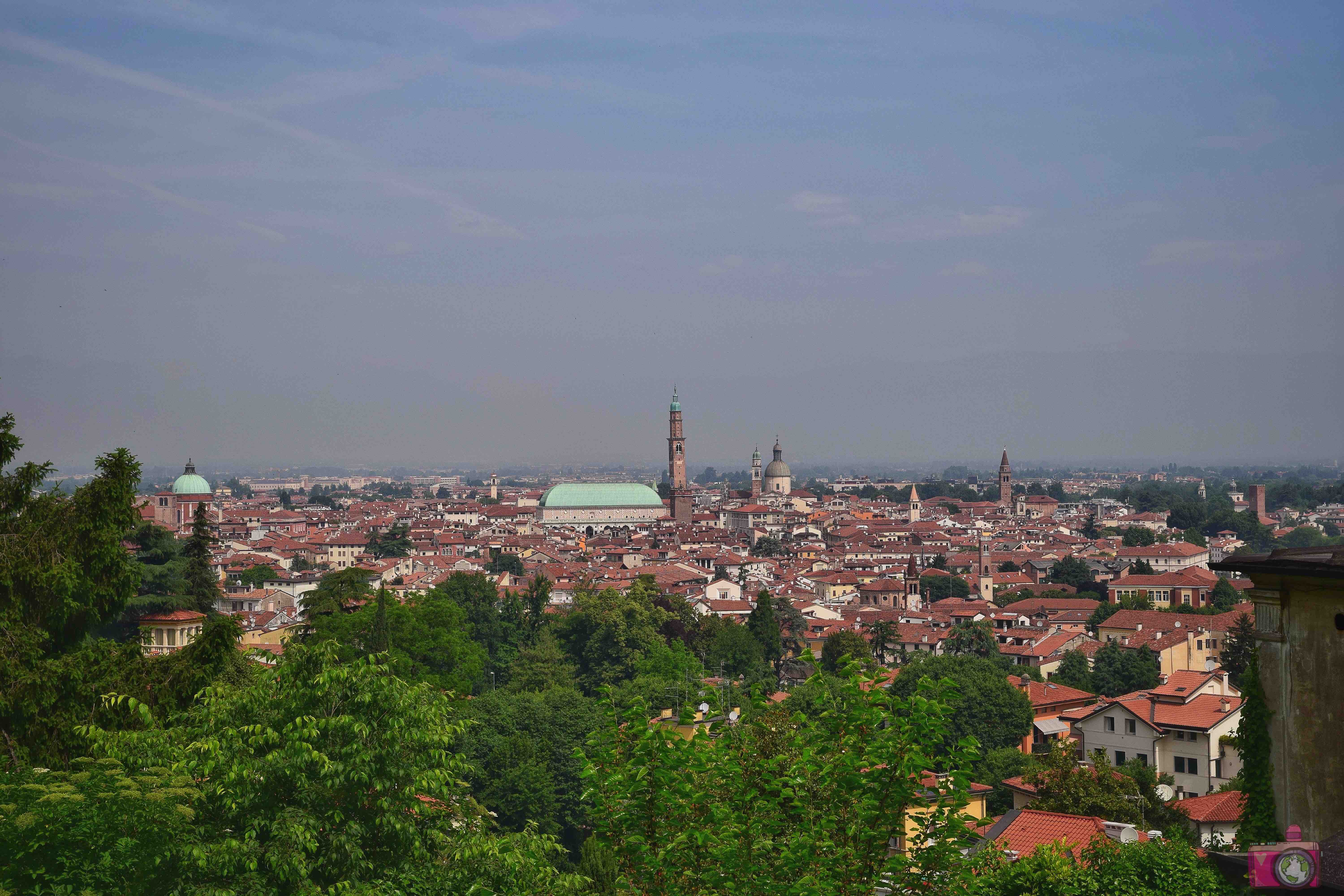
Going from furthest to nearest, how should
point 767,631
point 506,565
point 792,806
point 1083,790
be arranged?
1. point 506,565
2. point 767,631
3. point 1083,790
4. point 792,806

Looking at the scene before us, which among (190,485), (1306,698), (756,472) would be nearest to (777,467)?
(756,472)

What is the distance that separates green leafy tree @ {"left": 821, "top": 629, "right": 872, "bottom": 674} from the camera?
3666 cm

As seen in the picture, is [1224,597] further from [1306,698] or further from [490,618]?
[1306,698]

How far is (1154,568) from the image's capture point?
204 feet

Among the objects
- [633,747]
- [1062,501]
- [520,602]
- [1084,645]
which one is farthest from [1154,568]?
[1062,501]

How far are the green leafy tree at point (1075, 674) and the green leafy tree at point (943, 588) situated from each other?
23.1 metres

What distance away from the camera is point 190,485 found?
9206 cm

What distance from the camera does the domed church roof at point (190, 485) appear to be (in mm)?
90438

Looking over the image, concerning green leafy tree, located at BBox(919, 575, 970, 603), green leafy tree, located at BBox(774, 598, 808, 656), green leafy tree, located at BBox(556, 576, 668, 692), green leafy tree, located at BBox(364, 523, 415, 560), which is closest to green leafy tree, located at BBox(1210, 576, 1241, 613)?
green leafy tree, located at BBox(919, 575, 970, 603)

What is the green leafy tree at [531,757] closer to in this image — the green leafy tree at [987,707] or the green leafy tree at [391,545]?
the green leafy tree at [987,707]

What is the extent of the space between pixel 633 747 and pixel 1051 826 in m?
8.57

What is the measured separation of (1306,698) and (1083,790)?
1345 centimetres

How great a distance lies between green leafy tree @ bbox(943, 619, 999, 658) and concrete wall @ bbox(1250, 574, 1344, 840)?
31709 mm

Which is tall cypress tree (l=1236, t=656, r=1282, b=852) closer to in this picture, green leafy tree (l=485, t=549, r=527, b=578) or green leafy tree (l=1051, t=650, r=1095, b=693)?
green leafy tree (l=1051, t=650, r=1095, b=693)
